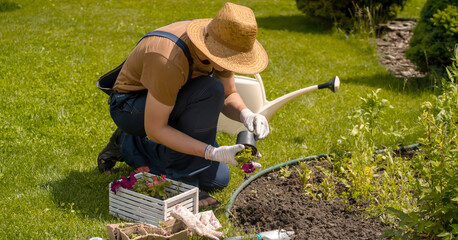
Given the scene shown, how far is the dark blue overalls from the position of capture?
9.55 ft

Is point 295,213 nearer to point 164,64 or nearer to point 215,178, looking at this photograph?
point 215,178

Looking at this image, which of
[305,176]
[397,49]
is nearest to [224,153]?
[305,176]

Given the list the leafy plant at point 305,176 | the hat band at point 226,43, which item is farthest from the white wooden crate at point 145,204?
the hat band at point 226,43

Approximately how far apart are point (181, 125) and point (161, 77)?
0.41m

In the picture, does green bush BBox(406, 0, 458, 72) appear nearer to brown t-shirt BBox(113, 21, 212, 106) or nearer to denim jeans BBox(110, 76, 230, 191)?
denim jeans BBox(110, 76, 230, 191)

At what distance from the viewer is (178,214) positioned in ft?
8.21

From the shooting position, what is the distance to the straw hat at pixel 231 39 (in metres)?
2.47

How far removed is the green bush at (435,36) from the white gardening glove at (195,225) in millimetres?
3664

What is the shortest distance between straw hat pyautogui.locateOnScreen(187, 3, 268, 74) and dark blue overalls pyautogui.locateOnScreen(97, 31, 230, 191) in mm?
190

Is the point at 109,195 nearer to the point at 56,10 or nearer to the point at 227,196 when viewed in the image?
the point at 227,196

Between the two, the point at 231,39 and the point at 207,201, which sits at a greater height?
the point at 231,39

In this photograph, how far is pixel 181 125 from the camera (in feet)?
9.71

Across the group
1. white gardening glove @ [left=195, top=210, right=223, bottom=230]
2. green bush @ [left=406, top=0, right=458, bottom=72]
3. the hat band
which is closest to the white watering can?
the hat band

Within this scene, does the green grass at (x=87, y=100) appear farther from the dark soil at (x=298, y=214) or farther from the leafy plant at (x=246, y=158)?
the leafy plant at (x=246, y=158)
